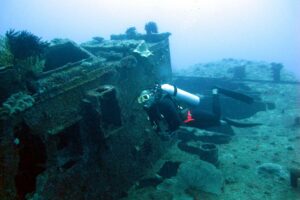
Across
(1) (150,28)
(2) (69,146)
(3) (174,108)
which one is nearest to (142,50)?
(1) (150,28)

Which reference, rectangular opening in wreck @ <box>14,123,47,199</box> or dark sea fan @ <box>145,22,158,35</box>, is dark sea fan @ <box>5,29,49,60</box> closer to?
rectangular opening in wreck @ <box>14,123,47,199</box>

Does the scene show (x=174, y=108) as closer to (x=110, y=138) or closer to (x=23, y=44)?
(x=110, y=138)

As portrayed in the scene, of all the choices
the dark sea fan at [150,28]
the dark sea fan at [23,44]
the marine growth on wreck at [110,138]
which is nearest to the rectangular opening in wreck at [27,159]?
the marine growth on wreck at [110,138]

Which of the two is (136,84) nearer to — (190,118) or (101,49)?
(101,49)

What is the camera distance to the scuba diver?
6988mm

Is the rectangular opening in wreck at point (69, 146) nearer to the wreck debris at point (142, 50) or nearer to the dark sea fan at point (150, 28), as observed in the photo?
the wreck debris at point (142, 50)

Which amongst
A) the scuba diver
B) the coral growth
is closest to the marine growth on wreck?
the coral growth

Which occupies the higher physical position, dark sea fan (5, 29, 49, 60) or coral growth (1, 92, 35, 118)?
dark sea fan (5, 29, 49, 60)

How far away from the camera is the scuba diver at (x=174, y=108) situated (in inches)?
275

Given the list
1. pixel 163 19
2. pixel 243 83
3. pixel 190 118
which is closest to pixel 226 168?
pixel 190 118

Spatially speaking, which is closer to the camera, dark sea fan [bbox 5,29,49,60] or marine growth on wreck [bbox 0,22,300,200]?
marine growth on wreck [bbox 0,22,300,200]

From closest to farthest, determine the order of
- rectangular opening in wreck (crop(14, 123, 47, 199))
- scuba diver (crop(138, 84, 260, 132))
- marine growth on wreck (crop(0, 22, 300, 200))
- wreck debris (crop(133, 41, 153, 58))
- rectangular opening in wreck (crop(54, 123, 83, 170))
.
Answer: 1. rectangular opening in wreck (crop(14, 123, 47, 199))
2. marine growth on wreck (crop(0, 22, 300, 200))
3. scuba diver (crop(138, 84, 260, 132))
4. rectangular opening in wreck (crop(54, 123, 83, 170))
5. wreck debris (crop(133, 41, 153, 58))

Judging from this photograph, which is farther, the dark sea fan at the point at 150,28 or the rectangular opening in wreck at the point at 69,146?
the dark sea fan at the point at 150,28

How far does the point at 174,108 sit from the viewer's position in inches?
277
